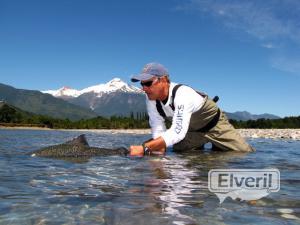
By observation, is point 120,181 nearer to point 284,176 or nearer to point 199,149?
point 284,176

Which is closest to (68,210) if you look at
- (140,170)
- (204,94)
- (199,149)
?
(140,170)

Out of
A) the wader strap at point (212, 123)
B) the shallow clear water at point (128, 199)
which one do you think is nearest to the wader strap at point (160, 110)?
the wader strap at point (212, 123)

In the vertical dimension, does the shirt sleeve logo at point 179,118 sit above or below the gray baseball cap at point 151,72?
below

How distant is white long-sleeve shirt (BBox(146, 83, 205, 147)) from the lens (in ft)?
26.0

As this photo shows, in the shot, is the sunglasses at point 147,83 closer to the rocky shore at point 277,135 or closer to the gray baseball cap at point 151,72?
the gray baseball cap at point 151,72

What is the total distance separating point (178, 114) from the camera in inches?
318

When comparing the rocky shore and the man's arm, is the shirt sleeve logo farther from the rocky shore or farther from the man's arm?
the rocky shore

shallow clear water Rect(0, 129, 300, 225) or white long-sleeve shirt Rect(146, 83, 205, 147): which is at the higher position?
white long-sleeve shirt Rect(146, 83, 205, 147)

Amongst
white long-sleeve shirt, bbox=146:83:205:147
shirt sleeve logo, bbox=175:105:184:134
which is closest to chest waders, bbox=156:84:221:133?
white long-sleeve shirt, bbox=146:83:205:147

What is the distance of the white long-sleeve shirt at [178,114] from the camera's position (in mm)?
7918

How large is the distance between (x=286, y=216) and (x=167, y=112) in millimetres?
5714

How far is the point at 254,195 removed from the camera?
488 cm

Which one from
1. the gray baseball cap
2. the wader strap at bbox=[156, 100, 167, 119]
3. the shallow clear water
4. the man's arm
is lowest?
the shallow clear water

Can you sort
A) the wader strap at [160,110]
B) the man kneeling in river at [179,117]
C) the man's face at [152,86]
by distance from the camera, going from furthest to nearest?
the wader strap at [160,110] → the man's face at [152,86] → the man kneeling in river at [179,117]
